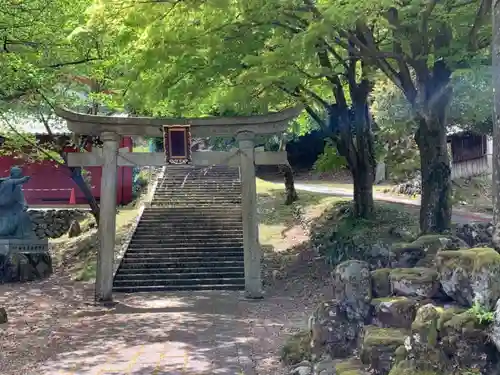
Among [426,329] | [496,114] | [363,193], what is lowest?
[426,329]

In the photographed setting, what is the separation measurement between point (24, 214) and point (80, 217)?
298 inches

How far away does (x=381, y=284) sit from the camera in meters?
7.02

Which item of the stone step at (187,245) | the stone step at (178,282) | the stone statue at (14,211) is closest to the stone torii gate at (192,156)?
the stone step at (178,282)

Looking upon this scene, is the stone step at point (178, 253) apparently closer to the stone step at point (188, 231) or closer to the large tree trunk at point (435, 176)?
the stone step at point (188, 231)

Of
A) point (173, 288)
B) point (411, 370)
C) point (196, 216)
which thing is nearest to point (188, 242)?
point (196, 216)

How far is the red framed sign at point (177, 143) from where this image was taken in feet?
46.7

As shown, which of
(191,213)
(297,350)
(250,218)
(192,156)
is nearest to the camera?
(297,350)

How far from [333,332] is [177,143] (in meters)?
8.09

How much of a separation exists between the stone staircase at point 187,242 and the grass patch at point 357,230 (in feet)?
8.53

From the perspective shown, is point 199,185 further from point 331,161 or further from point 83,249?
point 331,161

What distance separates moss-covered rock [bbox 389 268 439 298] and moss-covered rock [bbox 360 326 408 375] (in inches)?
19.2

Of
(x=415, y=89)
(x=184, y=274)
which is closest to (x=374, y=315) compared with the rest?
(x=415, y=89)

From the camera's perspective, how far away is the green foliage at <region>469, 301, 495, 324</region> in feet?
17.6

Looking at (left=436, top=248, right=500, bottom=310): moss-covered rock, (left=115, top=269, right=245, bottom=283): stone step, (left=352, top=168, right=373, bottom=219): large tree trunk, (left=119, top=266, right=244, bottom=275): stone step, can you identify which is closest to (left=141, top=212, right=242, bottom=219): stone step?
(left=119, top=266, right=244, bottom=275): stone step
